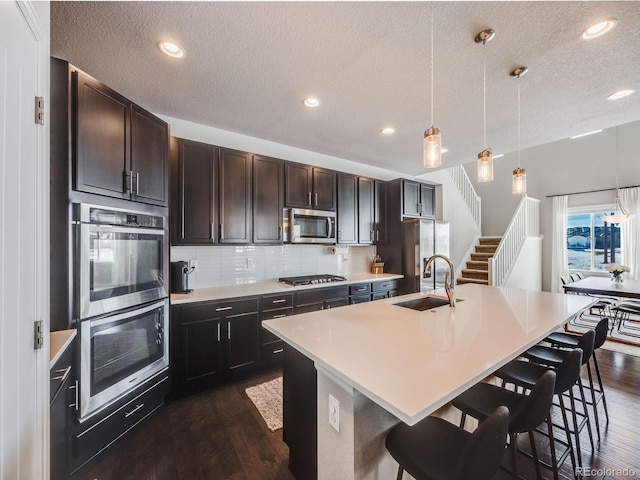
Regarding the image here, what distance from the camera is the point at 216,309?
254 cm

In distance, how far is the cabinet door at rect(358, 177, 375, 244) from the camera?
13.4 feet

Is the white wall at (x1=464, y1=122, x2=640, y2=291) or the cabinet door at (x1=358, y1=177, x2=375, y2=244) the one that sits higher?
the white wall at (x1=464, y1=122, x2=640, y2=291)

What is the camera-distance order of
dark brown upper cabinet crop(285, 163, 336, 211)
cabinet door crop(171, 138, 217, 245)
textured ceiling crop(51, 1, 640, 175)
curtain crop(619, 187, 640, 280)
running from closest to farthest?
textured ceiling crop(51, 1, 640, 175) < cabinet door crop(171, 138, 217, 245) < dark brown upper cabinet crop(285, 163, 336, 211) < curtain crop(619, 187, 640, 280)

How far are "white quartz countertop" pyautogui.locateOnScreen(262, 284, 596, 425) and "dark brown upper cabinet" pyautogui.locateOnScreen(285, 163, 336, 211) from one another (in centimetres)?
176

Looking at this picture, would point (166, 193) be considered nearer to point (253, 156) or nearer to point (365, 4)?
point (253, 156)

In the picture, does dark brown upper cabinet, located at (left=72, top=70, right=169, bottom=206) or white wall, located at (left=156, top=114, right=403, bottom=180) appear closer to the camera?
dark brown upper cabinet, located at (left=72, top=70, right=169, bottom=206)

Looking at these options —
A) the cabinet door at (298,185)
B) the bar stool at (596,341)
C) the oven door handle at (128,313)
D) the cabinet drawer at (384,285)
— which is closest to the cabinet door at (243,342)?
the oven door handle at (128,313)

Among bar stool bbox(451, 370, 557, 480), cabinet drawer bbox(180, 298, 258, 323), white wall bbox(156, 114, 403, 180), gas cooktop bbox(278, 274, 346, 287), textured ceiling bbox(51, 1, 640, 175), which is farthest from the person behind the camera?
gas cooktop bbox(278, 274, 346, 287)

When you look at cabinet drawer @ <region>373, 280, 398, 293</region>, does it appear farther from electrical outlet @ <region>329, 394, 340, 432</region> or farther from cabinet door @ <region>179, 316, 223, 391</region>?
electrical outlet @ <region>329, 394, 340, 432</region>

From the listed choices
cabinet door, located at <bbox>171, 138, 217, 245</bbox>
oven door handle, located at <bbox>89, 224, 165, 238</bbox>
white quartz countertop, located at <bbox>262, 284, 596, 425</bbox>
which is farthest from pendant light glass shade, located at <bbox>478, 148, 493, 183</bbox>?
oven door handle, located at <bbox>89, 224, 165, 238</bbox>

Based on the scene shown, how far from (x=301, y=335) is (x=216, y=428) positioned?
1.29 m

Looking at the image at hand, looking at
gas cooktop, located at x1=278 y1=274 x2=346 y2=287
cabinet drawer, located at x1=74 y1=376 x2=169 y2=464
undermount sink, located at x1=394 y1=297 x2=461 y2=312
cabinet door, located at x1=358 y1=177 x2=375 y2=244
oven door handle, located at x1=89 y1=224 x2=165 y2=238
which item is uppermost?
cabinet door, located at x1=358 y1=177 x2=375 y2=244

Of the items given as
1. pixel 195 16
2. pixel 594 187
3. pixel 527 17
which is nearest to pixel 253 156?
pixel 195 16

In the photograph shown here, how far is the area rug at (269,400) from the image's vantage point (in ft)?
6.87
